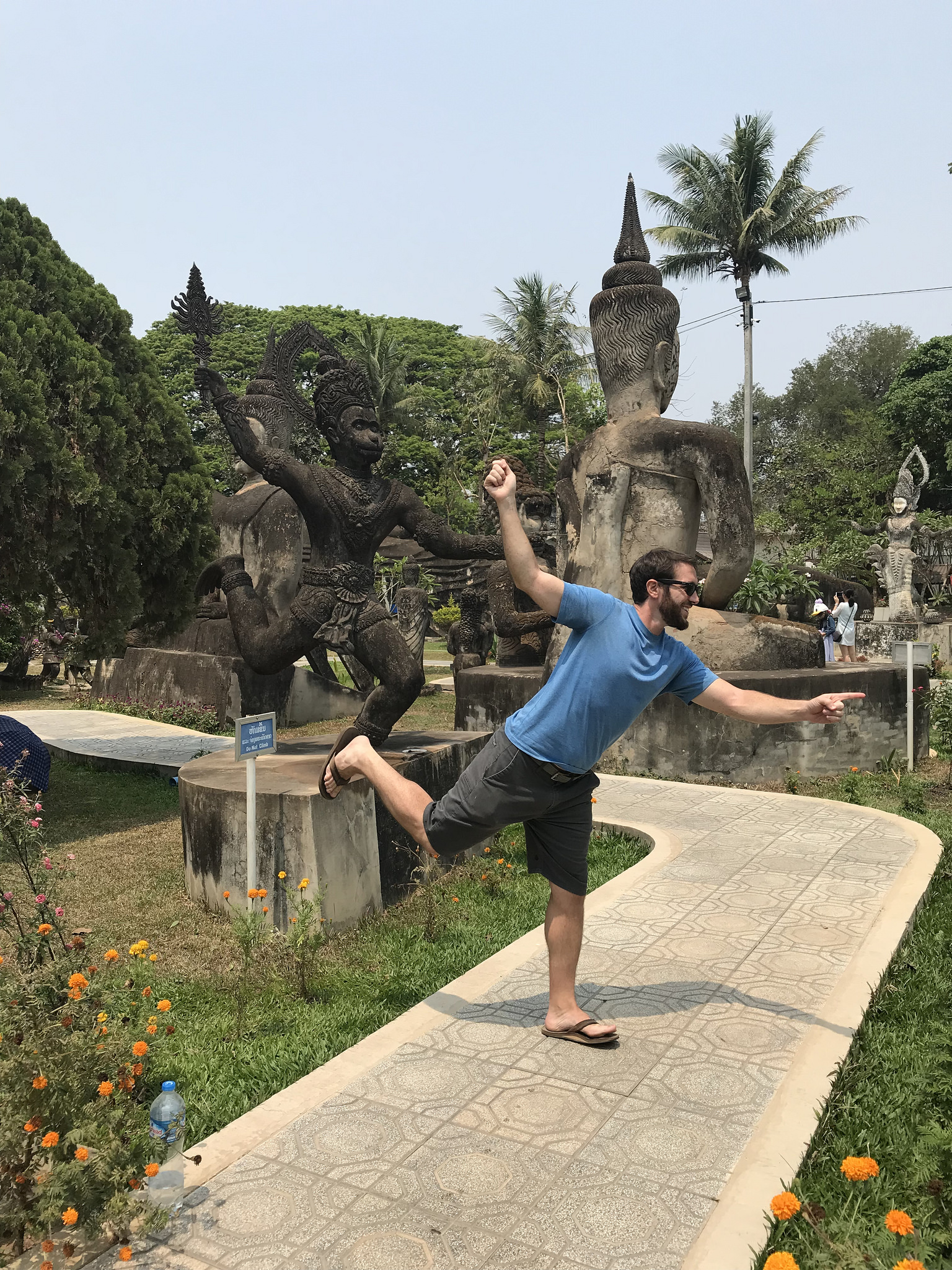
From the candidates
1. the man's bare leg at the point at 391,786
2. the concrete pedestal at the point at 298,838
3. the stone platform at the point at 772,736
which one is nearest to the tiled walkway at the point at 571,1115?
the man's bare leg at the point at 391,786

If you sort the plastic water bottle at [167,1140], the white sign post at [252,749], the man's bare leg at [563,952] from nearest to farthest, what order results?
the plastic water bottle at [167,1140], the man's bare leg at [563,952], the white sign post at [252,749]

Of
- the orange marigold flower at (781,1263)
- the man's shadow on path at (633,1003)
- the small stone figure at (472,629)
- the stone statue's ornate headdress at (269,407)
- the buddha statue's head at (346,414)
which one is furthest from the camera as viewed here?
the small stone figure at (472,629)

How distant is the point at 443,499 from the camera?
33250mm

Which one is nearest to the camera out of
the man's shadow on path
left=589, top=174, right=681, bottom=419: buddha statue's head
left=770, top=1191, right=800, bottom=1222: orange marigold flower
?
left=770, top=1191, right=800, bottom=1222: orange marigold flower

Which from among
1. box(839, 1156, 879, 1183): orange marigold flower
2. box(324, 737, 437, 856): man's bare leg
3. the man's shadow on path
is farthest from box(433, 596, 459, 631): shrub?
A: box(839, 1156, 879, 1183): orange marigold flower

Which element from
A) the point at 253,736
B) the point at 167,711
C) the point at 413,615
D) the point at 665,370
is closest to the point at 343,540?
the point at 253,736

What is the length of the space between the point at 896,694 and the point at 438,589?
19.0m

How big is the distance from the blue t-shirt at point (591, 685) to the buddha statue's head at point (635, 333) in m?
5.96

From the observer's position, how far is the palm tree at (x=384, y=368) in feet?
107

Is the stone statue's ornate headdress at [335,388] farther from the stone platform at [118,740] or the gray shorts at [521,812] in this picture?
the stone platform at [118,740]

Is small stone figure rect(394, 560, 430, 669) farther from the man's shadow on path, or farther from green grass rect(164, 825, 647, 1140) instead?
the man's shadow on path

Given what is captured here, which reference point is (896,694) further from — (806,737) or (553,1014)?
(553,1014)

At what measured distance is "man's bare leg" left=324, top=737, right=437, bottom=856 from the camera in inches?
134

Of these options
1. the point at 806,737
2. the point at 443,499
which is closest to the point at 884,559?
the point at 443,499
